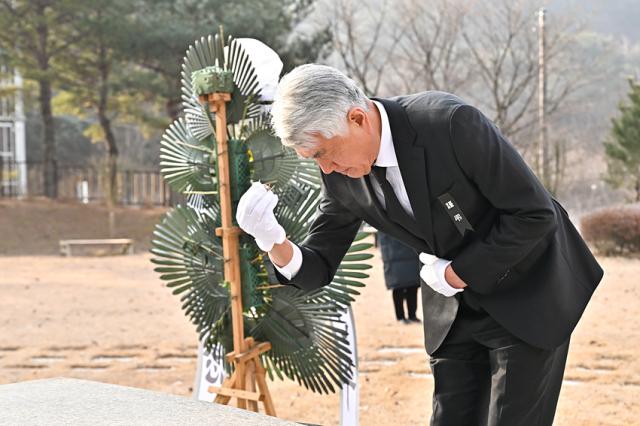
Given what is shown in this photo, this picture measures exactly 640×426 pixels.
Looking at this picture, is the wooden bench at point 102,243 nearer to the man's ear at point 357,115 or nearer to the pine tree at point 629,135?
the pine tree at point 629,135

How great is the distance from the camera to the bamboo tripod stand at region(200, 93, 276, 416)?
3389 millimetres

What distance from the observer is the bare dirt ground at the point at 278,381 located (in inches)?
188

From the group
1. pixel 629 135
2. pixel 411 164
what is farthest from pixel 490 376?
pixel 629 135

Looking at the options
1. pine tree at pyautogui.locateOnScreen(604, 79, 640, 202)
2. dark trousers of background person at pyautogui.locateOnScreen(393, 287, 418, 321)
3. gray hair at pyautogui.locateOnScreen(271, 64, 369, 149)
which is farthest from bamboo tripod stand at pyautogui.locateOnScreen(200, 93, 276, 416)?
pine tree at pyautogui.locateOnScreen(604, 79, 640, 202)

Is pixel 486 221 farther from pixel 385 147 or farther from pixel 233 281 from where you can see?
pixel 233 281

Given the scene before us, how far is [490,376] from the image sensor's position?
6.77ft

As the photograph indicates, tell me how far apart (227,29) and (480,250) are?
1627 centimetres

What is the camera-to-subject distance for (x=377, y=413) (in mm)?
4617

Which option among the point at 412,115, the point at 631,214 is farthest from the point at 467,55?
the point at 412,115

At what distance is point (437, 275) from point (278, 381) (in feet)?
12.1

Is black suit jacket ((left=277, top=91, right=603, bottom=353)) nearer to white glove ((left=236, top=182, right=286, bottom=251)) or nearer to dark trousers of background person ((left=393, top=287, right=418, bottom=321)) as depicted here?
white glove ((left=236, top=182, right=286, bottom=251))

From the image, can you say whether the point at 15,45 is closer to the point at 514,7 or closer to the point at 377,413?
the point at 514,7

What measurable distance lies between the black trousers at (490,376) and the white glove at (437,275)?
98 millimetres

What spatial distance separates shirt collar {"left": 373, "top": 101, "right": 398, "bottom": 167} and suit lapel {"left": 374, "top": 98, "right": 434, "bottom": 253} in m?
0.01
